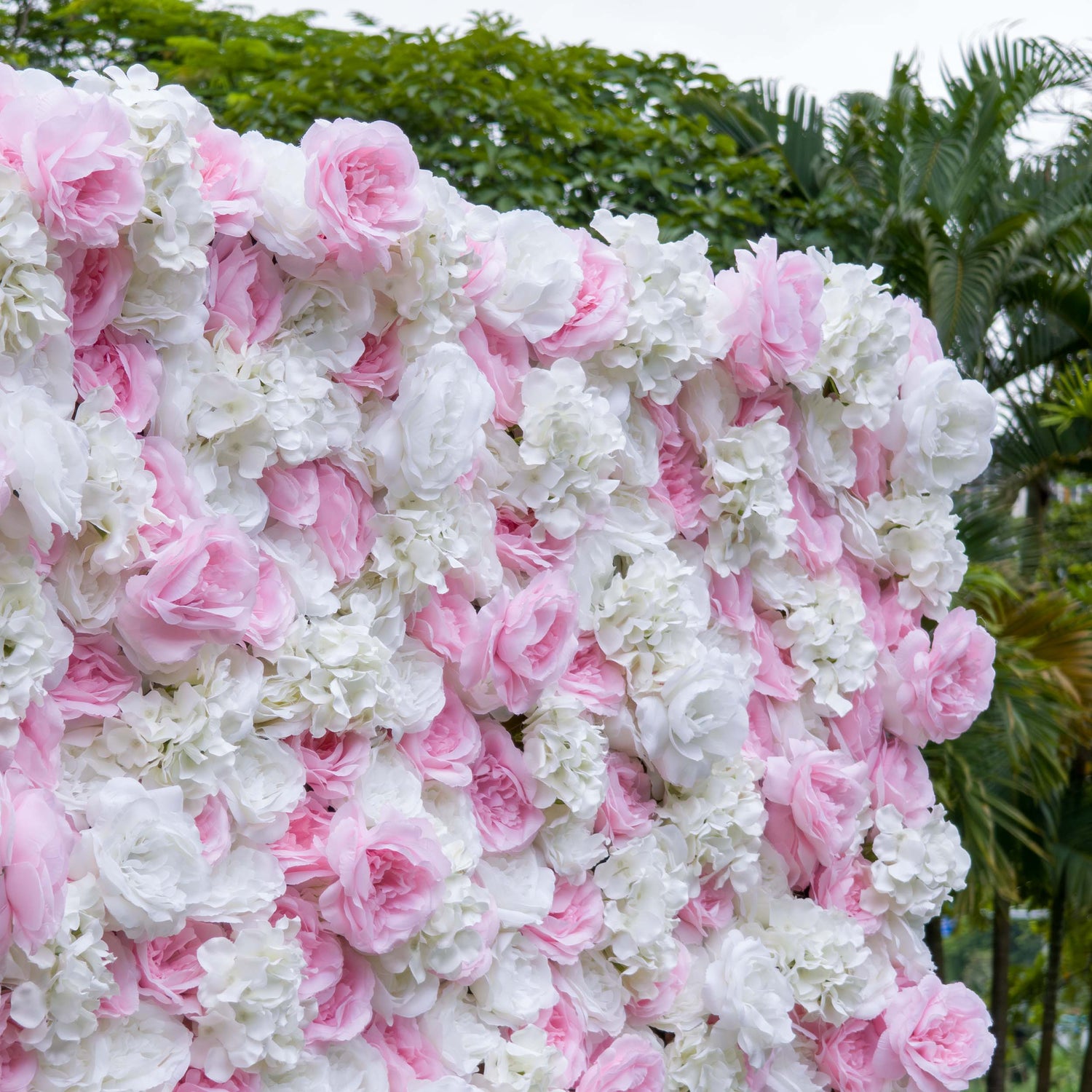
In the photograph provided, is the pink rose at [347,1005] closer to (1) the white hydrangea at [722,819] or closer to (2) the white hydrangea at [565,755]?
(2) the white hydrangea at [565,755]

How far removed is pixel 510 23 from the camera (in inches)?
197

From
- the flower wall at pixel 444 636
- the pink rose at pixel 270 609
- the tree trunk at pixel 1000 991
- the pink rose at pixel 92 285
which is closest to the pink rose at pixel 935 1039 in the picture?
the flower wall at pixel 444 636

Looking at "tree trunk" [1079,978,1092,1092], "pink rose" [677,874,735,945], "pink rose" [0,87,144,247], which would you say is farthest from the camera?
"tree trunk" [1079,978,1092,1092]

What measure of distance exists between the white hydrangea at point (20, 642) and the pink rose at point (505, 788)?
0.61m

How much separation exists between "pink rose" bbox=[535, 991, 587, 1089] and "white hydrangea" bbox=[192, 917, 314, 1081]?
1.39ft

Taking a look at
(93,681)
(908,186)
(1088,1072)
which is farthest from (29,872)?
(1088,1072)

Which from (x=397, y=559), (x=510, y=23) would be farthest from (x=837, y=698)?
(x=510, y=23)

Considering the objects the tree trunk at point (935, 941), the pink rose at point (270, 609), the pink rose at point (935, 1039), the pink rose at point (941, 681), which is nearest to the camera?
the pink rose at point (270, 609)

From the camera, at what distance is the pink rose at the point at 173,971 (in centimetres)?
136

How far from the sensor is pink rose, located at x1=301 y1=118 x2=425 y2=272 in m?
1.52

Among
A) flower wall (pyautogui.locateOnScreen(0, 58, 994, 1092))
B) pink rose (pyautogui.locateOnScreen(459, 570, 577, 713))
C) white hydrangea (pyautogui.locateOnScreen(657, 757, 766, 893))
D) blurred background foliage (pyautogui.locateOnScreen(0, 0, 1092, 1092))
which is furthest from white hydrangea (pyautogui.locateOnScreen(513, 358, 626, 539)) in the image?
blurred background foliage (pyautogui.locateOnScreen(0, 0, 1092, 1092))

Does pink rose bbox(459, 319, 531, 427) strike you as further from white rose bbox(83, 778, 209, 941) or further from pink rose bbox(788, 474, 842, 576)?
white rose bbox(83, 778, 209, 941)

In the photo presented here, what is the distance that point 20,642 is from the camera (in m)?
1.23

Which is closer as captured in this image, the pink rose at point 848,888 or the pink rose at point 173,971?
the pink rose at point 173,971
